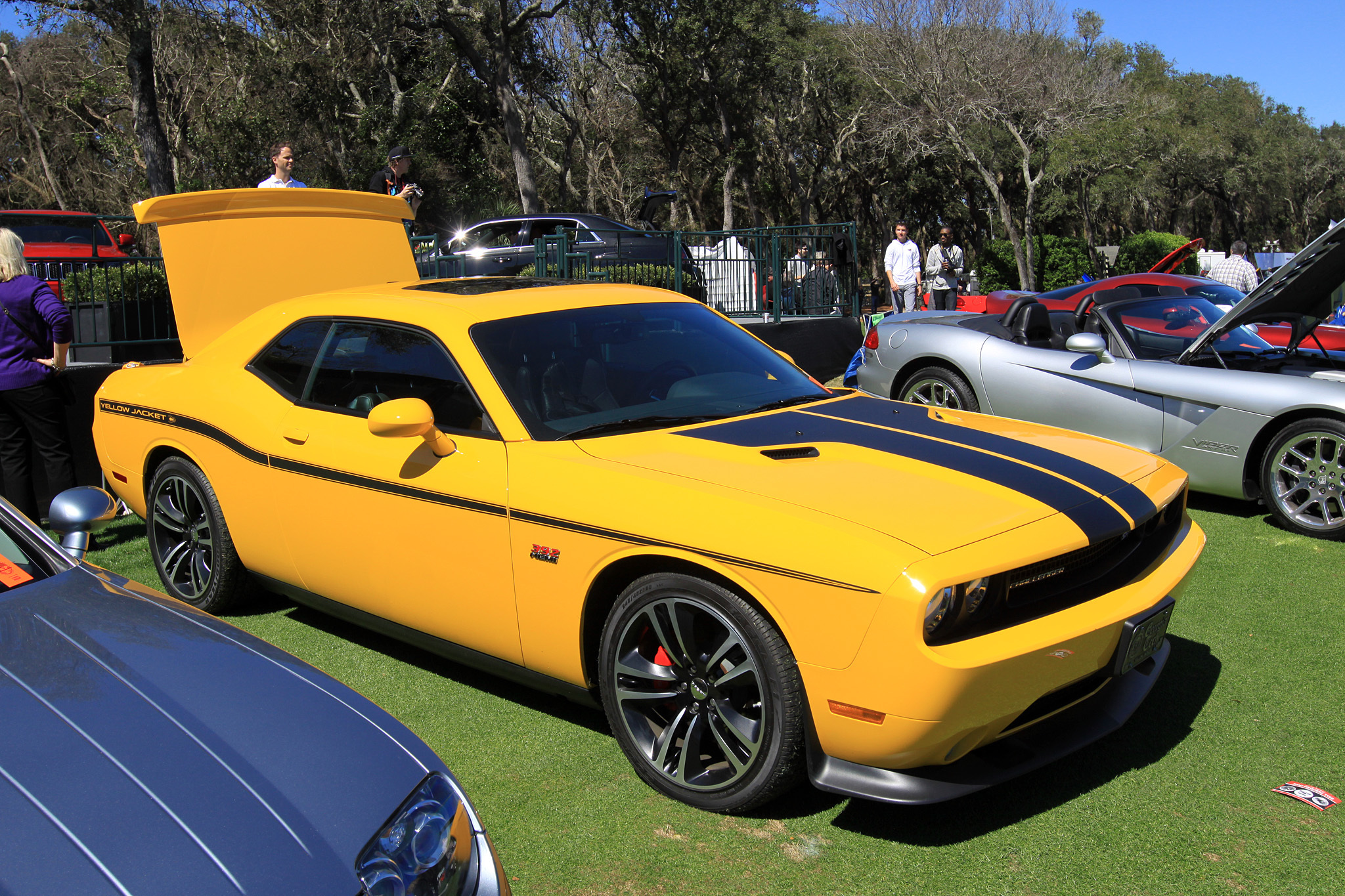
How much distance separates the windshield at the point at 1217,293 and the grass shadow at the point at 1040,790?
5.23 meters

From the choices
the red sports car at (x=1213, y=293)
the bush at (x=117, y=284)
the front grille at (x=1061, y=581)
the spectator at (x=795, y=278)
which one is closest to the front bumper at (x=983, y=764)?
the front grille at (x=1061, y=581)

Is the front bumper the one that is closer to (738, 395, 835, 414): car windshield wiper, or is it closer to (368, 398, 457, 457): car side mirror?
(738, 395, 835, 414): car windshield wiper

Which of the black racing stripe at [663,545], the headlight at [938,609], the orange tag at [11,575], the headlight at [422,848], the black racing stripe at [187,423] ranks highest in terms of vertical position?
the orange tag at [11,575]

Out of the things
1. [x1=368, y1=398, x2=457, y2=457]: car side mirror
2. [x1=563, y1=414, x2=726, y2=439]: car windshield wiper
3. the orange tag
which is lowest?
the orange tag

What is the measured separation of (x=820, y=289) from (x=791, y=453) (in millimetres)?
9342

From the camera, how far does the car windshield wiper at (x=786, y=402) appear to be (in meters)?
3.84

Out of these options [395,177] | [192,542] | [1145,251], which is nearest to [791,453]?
[192,542]

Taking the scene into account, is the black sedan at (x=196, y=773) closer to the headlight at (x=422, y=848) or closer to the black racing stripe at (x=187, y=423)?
the headlight at (x=422, y=848)

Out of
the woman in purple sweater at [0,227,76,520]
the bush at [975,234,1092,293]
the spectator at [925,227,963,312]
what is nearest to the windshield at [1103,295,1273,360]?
the woman in purple sweater at [0,227,76,520]

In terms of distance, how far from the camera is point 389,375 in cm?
395

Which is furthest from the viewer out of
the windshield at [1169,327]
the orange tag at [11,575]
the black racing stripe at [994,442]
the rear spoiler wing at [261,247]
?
the windshield at [1169,327]

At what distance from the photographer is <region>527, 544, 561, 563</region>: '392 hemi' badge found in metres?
3.18

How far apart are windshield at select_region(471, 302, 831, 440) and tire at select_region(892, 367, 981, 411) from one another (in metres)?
3.31

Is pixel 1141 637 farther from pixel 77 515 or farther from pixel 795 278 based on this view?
pixel 795 278
